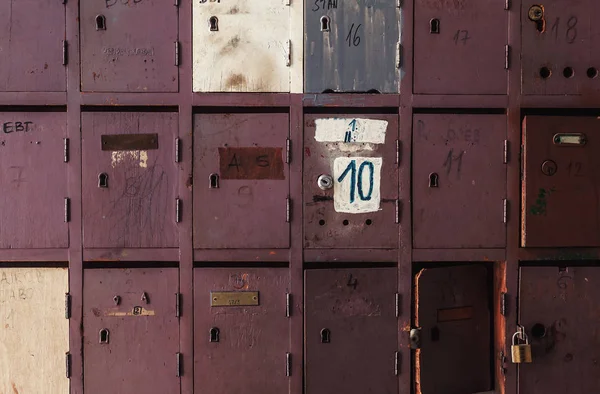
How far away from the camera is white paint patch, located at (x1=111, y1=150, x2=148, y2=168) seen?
90.7 inches

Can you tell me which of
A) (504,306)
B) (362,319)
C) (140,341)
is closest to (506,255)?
(504,306)

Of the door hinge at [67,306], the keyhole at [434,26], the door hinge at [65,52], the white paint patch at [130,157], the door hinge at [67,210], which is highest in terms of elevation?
the keyhole at [434,26]

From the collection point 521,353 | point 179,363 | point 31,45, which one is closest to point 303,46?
point 31,45

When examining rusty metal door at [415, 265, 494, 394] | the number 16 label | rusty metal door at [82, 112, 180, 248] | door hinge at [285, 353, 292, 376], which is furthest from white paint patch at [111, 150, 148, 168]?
rusty metal door at [415, 265, 494, 394]

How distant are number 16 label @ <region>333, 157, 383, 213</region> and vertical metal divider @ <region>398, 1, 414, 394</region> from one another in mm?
127

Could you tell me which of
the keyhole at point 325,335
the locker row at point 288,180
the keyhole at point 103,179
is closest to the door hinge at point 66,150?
the locker row at point 288,180

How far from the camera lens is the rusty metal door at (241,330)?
91.9 inches

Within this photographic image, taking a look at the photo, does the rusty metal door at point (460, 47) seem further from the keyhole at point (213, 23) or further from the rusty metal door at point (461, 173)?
the keyhole at point (213, 23)

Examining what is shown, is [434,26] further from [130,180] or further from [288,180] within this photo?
[130,180]

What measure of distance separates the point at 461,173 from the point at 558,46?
811mm

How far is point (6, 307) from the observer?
2.31 metres

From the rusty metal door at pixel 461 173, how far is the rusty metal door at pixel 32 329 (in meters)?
1.88

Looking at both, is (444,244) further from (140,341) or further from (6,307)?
(6,307)

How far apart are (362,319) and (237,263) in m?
0.71
